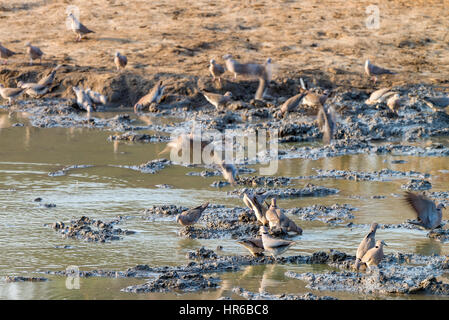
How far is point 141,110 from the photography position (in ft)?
45.7

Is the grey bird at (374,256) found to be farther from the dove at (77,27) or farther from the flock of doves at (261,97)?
the dove at (77,27)

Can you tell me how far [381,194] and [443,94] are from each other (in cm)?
529

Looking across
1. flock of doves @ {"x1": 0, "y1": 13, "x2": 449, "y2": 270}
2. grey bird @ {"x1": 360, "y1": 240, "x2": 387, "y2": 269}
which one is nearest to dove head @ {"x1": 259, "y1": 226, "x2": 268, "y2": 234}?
flock of doves @ {"x1": 0, "y1": 13, "x2": 449, "y2": 270}

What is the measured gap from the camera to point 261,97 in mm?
13875

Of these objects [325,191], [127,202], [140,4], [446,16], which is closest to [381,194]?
[325,191]

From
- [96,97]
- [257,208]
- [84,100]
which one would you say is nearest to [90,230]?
[257,208]

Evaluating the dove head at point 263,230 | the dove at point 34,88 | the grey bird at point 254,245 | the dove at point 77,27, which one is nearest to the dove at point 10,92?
the dove at point 34,88

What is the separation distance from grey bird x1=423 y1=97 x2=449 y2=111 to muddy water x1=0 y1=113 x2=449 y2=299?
1.29 meters

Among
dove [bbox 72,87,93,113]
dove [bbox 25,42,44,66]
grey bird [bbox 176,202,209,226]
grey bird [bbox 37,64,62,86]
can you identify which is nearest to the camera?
grey bird [bbox 176,202,209,226]

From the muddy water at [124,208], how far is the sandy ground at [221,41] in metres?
2.87

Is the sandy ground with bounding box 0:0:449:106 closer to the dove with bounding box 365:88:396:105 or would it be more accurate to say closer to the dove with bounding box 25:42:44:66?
the dove with bounding box 25:42:44:66

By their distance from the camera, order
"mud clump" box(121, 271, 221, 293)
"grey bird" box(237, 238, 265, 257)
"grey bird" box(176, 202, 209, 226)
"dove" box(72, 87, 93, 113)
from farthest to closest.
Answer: "dove" box(72, 87, 93, 113) → "grey bird" box(176, 202, 209, 226) → "grey bird" box(237, 238, 265, 257) → "mud clump" box(121, 271, 221, 293)

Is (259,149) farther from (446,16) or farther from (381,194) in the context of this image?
(446,16)

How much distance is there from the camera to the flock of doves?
685cm
